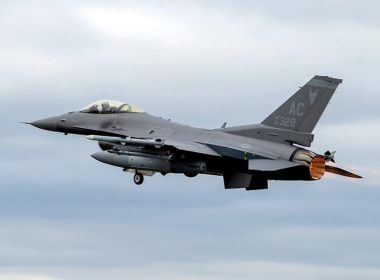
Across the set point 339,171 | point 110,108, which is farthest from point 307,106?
point 110,108

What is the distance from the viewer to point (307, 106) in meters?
56.4

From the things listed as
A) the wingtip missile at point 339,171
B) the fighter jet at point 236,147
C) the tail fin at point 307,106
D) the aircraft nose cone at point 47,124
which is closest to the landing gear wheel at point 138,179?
the fighter jet at point 236,147

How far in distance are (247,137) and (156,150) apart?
3509 mm

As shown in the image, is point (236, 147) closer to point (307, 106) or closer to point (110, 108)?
point (307, 106)

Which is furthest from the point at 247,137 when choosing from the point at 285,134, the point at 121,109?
the point at 121,109

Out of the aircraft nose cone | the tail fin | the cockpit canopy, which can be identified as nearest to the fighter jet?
the tail fin

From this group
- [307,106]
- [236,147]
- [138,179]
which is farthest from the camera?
[138,179]

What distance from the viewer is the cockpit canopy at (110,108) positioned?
60031mm

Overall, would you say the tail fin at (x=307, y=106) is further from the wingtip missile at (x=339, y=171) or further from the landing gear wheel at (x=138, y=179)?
the landing gear wheel at (x=138, y=179)

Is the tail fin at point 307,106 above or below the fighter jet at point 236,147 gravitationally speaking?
above

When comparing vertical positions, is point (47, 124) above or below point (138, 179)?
above

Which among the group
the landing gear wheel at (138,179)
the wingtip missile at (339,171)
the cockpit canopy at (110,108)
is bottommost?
the landing gear wheel at (138,179)

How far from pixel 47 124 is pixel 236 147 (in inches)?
357

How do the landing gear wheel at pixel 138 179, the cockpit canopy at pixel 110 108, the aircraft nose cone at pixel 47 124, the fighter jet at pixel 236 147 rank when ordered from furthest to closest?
the aircraft nose cone at pixel 47 124 < the cockpit canopy at pixel 110 108 < the landing gear wheel at pixel 138 179 < the fighter jet at pixel 236 147
